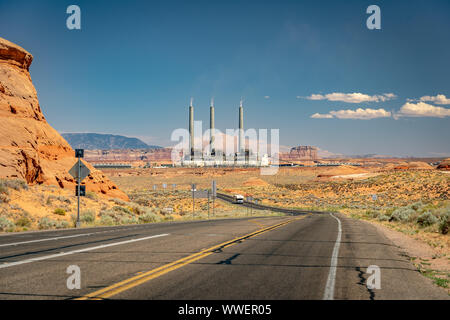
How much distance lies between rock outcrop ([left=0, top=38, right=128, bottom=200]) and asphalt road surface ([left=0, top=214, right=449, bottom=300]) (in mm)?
17709

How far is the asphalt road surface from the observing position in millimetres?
6648

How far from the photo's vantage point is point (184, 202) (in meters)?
69.9

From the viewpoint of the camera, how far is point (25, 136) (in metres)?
30.5

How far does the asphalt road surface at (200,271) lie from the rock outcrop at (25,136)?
1771 cm

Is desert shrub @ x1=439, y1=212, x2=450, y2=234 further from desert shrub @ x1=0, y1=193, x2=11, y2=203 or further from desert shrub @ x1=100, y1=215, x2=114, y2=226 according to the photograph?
desert shrub @ x1=0, y1=193, x2=11, y2=203

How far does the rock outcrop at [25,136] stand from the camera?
28.5m

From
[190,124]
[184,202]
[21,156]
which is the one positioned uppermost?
[190,124]

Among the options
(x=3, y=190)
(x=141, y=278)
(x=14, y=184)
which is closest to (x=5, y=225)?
(x=3, y=190)

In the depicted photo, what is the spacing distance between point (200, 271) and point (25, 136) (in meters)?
27.2

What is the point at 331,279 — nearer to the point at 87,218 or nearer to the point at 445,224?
the point at 445,224

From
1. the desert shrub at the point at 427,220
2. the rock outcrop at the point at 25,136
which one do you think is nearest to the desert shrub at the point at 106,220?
the rock outcrop at the point at 25,136

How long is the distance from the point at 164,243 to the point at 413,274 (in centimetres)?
752
